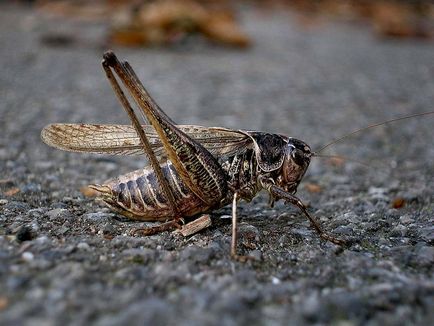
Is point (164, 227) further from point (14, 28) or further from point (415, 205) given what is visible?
point (14, 28)

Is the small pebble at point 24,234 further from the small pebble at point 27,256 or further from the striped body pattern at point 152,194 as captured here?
the striped body pattern at point 152,194

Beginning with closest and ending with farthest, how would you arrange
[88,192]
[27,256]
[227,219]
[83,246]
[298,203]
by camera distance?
1. [27,256]
2. [83,246]
3. [298,203]
4. [227,219]
5. [88,192]

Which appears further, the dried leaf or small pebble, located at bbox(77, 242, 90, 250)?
the dried leaf

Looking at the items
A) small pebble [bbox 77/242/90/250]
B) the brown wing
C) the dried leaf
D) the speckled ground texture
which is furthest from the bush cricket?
the dried leaf

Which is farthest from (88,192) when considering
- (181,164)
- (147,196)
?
(181,164)

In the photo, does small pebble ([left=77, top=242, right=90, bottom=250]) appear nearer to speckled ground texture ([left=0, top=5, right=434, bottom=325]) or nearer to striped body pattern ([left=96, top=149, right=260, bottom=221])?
speckled ground texture ([left=0, top=5, right=434, bottom=325])

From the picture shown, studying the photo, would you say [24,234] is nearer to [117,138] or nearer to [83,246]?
[83,246]
